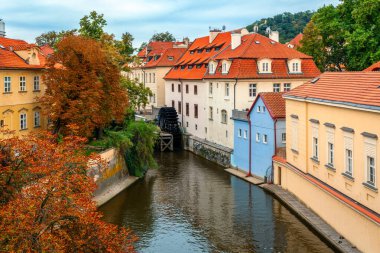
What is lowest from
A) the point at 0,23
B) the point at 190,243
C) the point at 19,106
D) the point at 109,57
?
the point at 190,243

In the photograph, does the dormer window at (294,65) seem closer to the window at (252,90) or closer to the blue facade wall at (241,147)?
the window at (252,90)

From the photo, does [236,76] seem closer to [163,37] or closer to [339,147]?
[339,147]

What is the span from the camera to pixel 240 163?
32.4 meters

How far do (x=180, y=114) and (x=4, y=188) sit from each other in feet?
123

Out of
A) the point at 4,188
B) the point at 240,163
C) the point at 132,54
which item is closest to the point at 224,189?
the point at 240,163

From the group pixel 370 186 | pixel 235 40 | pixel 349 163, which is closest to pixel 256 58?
pixel 235 40

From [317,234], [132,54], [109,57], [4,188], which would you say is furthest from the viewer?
[132,54]

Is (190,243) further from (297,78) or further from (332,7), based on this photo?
(332,7)

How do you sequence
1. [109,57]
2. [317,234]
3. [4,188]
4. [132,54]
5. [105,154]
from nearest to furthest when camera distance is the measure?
→ [4,188] < [317,234] < [105,154] < [109,57] < [132,54]

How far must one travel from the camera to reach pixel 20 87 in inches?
1145

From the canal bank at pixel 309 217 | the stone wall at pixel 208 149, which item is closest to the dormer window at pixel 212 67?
the stone wall at pixel 208 149

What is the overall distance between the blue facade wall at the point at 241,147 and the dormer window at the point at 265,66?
5305 mm

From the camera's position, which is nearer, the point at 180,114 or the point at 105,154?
the point at 105,154

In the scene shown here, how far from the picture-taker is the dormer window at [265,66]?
36.1 meters
